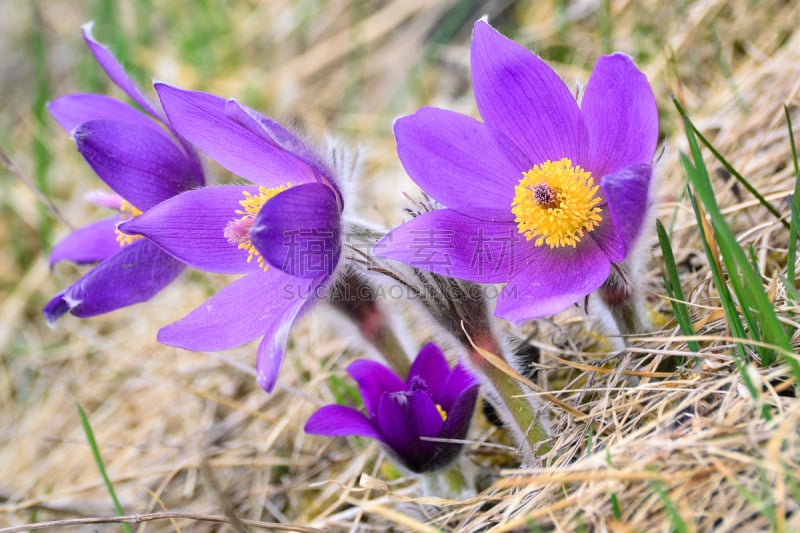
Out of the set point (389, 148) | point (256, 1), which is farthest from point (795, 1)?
point (256, 1)

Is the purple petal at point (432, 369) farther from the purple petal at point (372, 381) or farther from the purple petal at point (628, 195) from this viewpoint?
the purple petal at point (628, 195)

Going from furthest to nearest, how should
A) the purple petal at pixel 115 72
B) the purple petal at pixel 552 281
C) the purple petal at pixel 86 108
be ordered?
the purple petal at pixel 86 108 → the purple petal at pixel 115 72 → the purple petal at pixel 552 281

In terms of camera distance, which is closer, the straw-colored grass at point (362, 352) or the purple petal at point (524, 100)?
the straw-colored grass at point (362, 352)

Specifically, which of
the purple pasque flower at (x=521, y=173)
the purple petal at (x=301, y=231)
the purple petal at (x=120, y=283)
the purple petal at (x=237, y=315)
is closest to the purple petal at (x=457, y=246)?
the purple pasque flower at (x=521, y=173)

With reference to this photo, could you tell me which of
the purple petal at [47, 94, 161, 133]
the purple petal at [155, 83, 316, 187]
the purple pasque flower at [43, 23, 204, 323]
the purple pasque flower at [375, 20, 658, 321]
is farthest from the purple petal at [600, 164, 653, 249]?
the purple petal at [47, 94, 161, 133]

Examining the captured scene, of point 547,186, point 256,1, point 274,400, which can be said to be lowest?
point 274,400

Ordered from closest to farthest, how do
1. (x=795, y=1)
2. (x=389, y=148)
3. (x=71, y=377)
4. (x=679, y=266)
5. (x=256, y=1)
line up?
1. (x=679, y=266)
2. (x=795, y=1)
3. (x=71, y=377)
4. (x=389, y=148)
5. (x=256, y=1)

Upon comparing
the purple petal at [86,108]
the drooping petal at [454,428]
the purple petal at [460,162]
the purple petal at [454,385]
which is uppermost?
the purple petal at [86,108]

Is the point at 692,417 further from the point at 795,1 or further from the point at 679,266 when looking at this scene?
the point at 795,1

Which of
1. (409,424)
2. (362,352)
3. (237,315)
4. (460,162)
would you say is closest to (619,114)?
(460,162)
